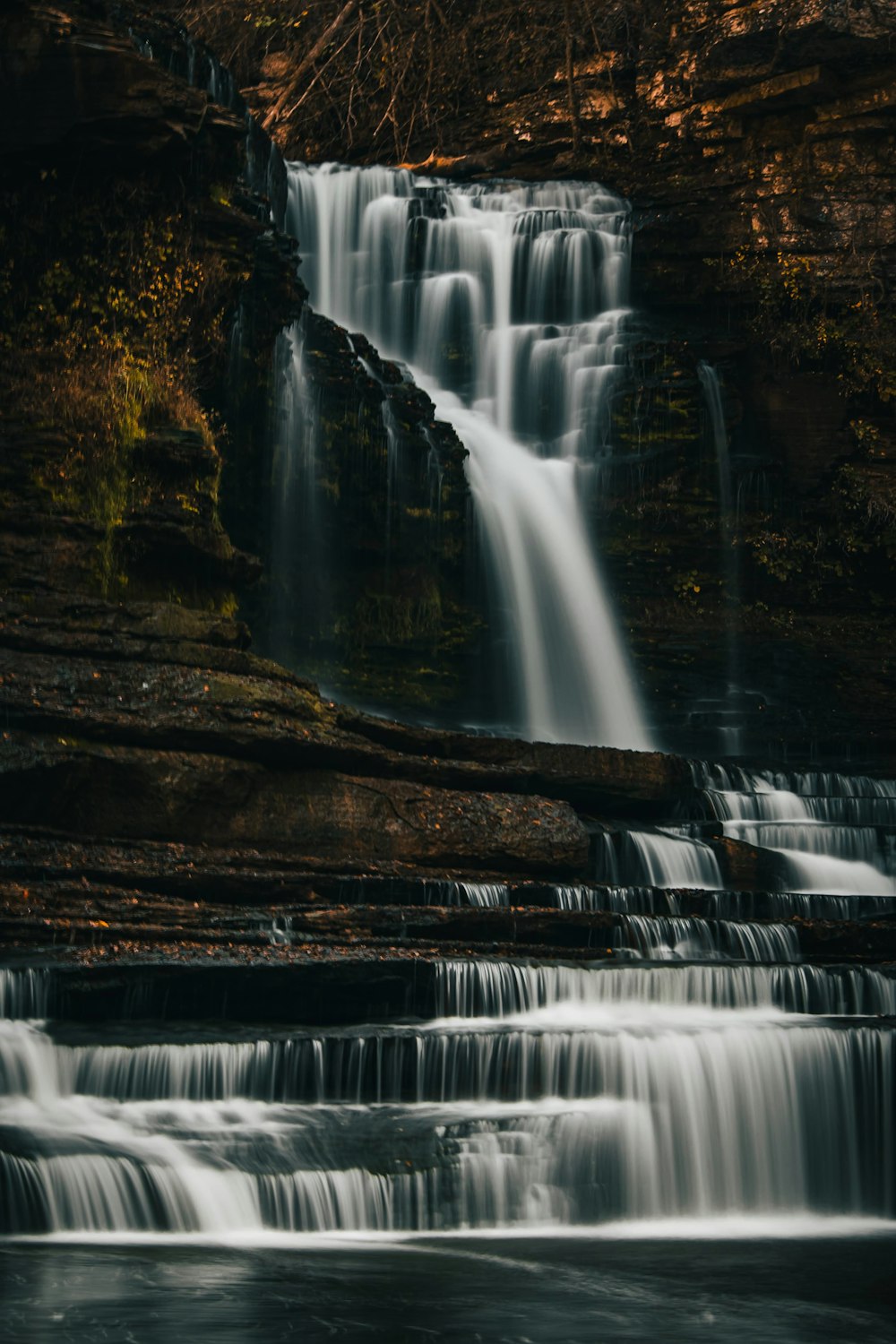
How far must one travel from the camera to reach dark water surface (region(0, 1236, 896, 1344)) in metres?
6.26

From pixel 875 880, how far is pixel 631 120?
1662 centimetres

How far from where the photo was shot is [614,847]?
13750 mm

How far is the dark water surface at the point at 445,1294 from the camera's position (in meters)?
6.26

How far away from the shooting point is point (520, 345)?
2291 centimetres

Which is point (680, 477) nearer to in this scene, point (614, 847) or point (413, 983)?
point (614, 847)

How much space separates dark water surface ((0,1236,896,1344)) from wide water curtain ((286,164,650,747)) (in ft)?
39.3

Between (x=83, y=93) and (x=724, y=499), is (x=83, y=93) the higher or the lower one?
the higher one

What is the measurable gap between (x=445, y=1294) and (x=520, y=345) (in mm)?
17882

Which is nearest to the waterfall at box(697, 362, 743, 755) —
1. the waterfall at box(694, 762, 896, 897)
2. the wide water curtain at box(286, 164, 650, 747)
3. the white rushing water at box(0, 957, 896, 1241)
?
the wide water curtain at box(286, 164, 650, 747)

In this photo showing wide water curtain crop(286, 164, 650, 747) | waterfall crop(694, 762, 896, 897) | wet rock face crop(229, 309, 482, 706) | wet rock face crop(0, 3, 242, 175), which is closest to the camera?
waterfall crop(694, 762, 896, 897)

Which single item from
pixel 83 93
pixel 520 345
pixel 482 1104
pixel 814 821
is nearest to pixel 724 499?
pixel 520 345

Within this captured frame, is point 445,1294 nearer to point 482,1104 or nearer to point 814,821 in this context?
point 482,1104

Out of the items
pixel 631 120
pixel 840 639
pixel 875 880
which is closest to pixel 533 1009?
pixel 875 880

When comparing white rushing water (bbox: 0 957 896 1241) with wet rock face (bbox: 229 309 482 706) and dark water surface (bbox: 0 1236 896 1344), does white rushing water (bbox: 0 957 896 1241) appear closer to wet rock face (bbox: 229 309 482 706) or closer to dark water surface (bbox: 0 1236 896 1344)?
Result: dark water surface (bbox: 0 1236 896 1344)
